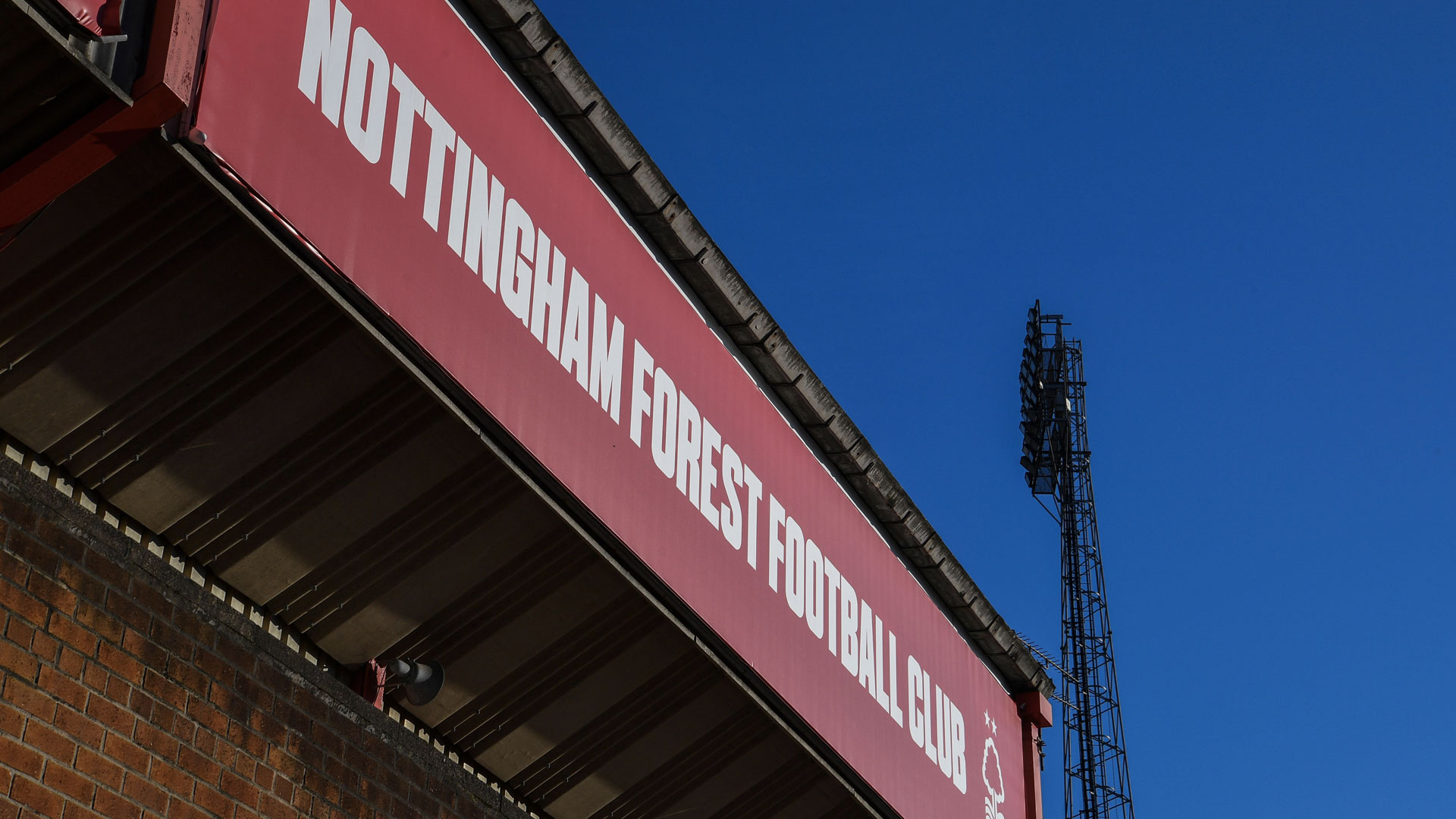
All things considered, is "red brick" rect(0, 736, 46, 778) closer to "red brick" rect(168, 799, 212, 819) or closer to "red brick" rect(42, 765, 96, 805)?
"red brick" rect(42, 765, 96, 805)

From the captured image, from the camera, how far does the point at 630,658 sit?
8.16 meters

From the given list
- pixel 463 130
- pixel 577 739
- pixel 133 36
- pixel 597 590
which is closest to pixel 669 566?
pixel 597 590

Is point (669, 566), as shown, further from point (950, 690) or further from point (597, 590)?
point (950, 690)

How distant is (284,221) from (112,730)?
197cm

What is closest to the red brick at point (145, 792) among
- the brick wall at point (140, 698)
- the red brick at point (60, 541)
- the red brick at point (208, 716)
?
the brick wall at point (140, 698)

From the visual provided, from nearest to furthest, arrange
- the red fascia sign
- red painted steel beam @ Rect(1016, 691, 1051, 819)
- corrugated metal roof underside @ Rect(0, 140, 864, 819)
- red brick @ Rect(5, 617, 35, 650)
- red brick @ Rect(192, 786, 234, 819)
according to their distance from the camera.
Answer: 1. red brick @ Rect(5, 617, 35, 650)
2. corrugated metal roof underside @ Rect(0, 140, 864, 819)
3. the red fascia sign
4. red brick @ Rect(192, 786, 234, 819)
5. red painted steel beam @ Rect(1016, 691, 1051, 819)

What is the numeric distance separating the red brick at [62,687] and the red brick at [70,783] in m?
0.23

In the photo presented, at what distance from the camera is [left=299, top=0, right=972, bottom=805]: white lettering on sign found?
6.02 m

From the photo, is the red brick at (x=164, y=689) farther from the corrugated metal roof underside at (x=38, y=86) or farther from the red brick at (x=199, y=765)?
the corrugated metal roof underside at (x=38, y=86)

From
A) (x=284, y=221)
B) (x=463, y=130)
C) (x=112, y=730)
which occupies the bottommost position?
(x=112, y=730)

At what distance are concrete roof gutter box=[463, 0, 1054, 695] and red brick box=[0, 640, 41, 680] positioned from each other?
3.30 meters

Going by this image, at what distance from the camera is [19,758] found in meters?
5.33

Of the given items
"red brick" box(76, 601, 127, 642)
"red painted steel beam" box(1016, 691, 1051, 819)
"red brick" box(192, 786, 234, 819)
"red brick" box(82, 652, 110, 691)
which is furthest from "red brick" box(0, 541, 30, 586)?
"red painted steel beam" box(1016, 691, 1051, 819)

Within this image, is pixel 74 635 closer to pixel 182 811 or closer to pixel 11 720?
pixel 11 720
